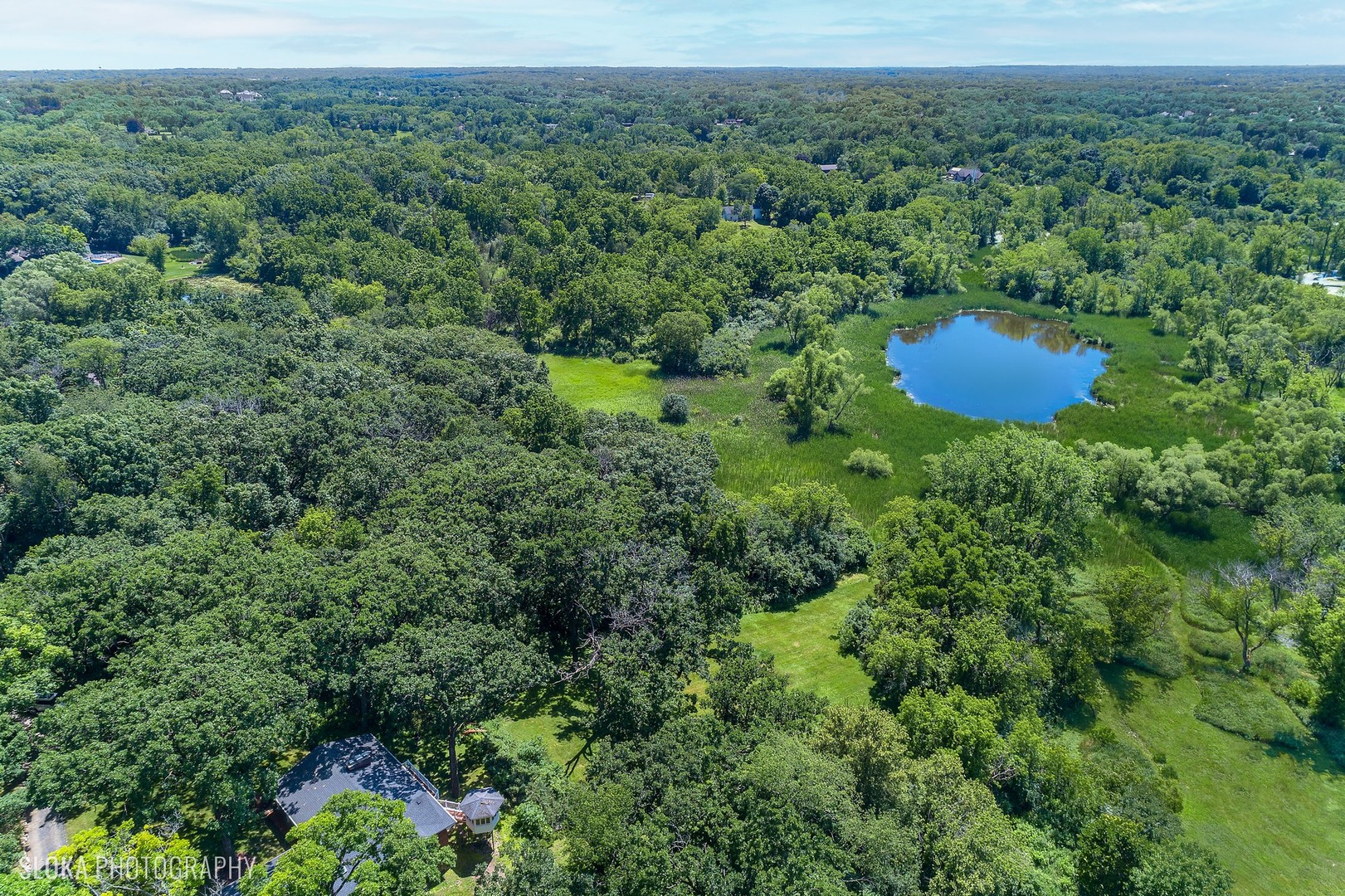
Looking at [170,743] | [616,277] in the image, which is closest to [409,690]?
[170,743]

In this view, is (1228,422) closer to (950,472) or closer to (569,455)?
(950,472)

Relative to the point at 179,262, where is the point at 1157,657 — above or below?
below

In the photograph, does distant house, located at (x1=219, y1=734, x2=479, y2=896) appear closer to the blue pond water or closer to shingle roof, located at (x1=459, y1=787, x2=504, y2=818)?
shingle roof, located at (x1=459, y1=787, x2=504, y2=818)

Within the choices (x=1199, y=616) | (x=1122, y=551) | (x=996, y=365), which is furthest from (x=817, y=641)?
(x=996, y=365)

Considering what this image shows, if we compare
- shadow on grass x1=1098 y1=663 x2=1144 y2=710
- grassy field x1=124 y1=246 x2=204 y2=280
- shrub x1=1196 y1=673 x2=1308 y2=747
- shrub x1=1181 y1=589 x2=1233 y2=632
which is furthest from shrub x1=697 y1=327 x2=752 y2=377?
grassy field x1=124 y1=246 x2=204 y2=280

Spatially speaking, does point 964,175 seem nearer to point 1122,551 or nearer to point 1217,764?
point 1122,551

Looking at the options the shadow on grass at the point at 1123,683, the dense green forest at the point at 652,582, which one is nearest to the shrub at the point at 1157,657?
the dense green forest at the point at 652,582
